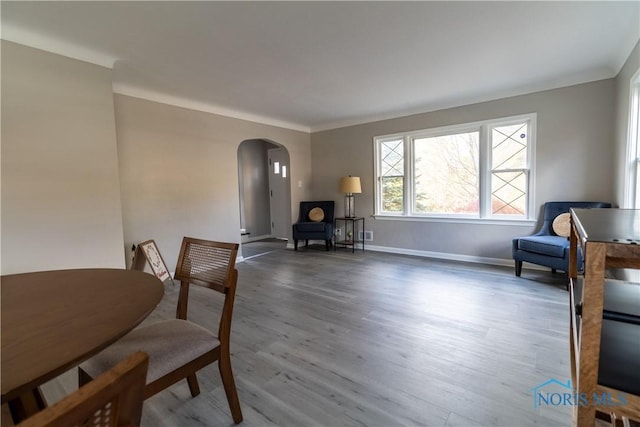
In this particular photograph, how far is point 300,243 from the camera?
5.96 metres

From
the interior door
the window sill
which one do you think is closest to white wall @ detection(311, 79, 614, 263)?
the window sill

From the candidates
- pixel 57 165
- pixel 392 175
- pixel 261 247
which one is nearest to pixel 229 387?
pixel 57 165

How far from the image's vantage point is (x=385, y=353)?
2.02 meters

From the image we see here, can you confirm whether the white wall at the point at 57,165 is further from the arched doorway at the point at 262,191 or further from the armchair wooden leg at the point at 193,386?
the arched doorway at the point at 262,191

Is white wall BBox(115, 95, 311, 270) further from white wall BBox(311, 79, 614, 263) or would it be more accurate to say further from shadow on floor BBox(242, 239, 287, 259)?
white wall BBox(311, 79, 614, 263)

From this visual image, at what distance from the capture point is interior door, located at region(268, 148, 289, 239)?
6600 millimetres

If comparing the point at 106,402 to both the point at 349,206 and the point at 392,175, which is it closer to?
the point at 392,175

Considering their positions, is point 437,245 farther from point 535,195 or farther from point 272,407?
point 272,407

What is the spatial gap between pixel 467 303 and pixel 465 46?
232cm

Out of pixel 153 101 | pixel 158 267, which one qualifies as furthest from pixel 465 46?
pixel 158 267

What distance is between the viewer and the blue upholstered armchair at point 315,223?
537cm

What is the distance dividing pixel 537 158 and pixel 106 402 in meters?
4.65

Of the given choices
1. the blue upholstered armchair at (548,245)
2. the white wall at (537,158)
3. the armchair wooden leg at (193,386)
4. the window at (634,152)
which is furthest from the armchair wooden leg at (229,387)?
the white wall at (537,158)

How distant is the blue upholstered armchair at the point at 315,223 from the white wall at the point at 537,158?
28 cm
